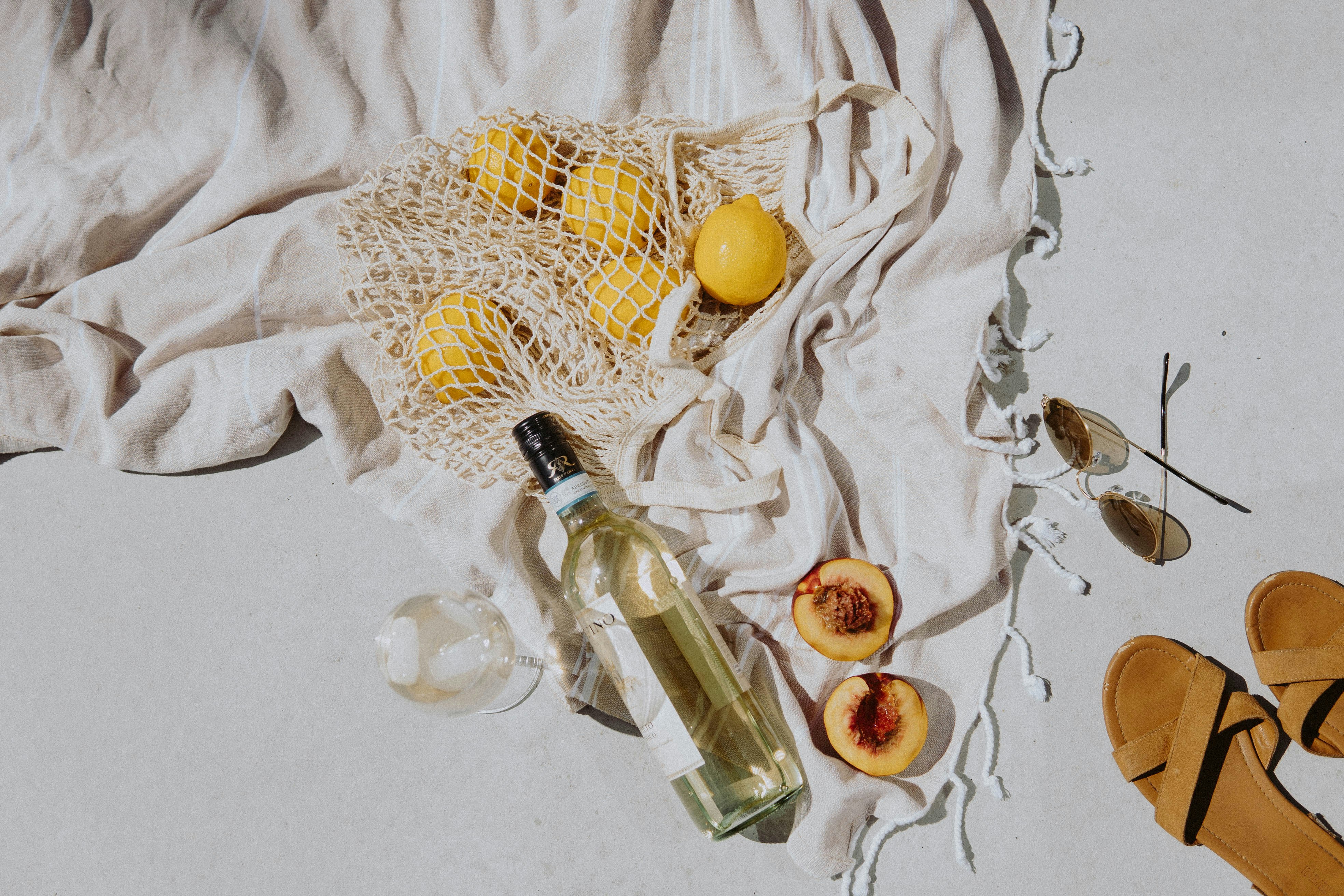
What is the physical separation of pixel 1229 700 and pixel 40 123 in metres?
1.63

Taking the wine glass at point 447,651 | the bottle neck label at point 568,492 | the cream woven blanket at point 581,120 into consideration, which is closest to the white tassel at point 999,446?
the cream woven blanket at point 581,120

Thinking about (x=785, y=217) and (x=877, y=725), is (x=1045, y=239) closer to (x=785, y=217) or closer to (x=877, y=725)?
(x=785, y=217)

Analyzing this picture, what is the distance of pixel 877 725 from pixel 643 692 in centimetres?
27

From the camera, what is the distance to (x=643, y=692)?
0.82 metres

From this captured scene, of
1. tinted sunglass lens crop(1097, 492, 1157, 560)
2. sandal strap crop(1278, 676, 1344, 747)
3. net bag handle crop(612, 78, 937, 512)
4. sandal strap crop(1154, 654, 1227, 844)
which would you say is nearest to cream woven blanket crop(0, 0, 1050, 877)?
net bag handle crop(612, 78, 937, 512)

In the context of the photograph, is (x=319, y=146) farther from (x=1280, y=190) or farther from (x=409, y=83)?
(x=1280, y=190)

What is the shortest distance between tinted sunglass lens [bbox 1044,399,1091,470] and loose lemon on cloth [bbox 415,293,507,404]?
0.64 meters

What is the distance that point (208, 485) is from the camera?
1028 millimetres

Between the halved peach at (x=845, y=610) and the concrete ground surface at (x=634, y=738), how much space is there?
0.66ft

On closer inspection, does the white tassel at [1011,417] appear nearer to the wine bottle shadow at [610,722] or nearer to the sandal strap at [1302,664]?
the sandal strap at [1302,664]

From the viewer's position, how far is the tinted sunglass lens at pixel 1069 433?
2.98ft

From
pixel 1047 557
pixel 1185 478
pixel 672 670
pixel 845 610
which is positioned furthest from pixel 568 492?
pixel 1185 478

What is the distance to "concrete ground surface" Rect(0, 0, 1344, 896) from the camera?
95cm

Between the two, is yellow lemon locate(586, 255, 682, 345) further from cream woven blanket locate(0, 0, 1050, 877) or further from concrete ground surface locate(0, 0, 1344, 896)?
concrete ground surface locate(0, 0, 1344, 896)
